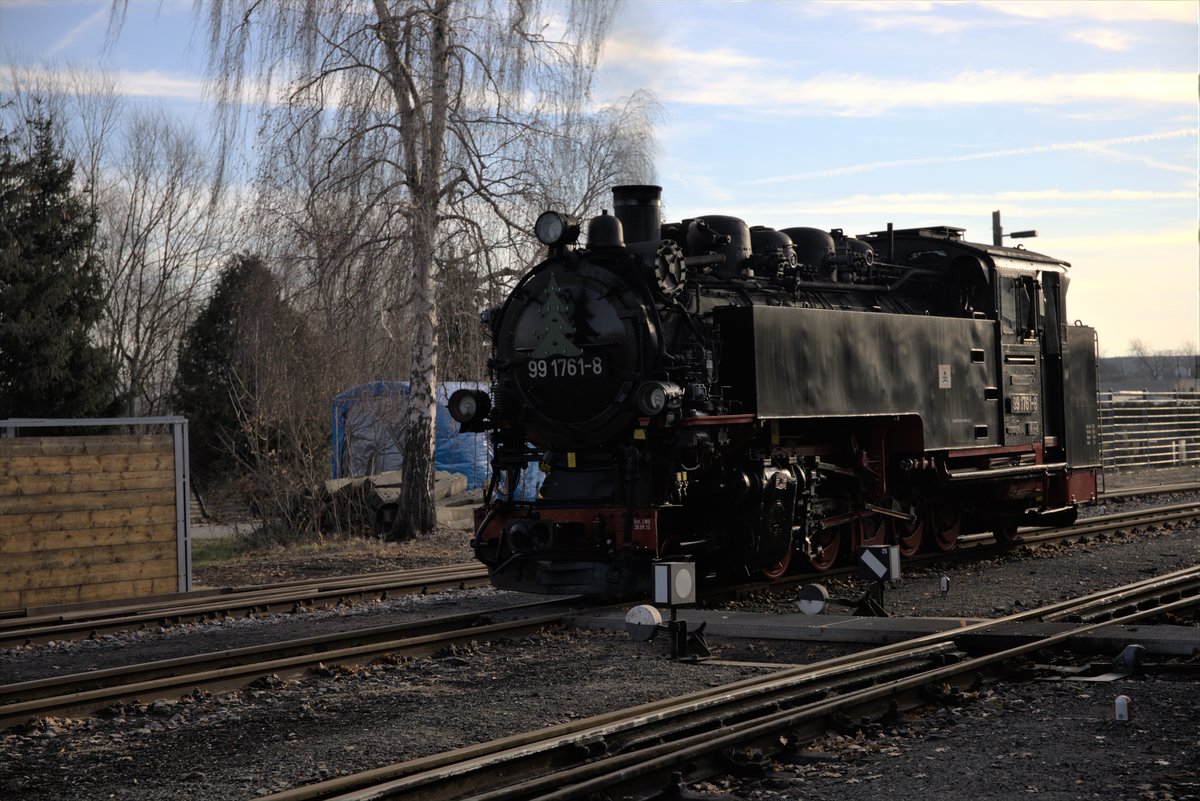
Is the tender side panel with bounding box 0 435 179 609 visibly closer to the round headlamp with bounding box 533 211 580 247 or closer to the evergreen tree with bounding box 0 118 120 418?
the round headlamp with bounding box 533 211 580 247

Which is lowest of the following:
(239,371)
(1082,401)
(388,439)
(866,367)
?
(388,439)

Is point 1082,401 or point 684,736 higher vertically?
point 1082,401

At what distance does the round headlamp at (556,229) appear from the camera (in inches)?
432

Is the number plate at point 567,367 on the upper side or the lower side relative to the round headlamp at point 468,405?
upper

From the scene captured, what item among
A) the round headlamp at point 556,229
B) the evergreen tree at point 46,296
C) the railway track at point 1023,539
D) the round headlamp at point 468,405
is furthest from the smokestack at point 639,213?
the evergreen tree at point 46,296

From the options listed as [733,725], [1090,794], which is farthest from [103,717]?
[1090,794]

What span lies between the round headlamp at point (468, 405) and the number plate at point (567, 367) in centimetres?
62

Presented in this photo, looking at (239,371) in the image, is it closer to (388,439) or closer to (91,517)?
(388,439)

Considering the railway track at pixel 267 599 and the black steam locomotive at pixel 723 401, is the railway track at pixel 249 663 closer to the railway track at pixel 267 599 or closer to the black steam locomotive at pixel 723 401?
the railway track at pixel 267 599

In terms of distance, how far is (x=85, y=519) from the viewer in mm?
11914

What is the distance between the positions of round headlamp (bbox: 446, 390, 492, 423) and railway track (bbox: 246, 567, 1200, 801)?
4.87 meters

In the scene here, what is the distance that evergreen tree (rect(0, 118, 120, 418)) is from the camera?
80.7 ft

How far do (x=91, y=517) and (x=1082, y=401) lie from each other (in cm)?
1129

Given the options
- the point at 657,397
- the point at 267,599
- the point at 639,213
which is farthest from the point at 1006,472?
the point at 267,599
